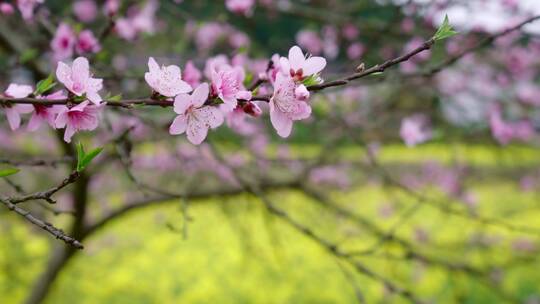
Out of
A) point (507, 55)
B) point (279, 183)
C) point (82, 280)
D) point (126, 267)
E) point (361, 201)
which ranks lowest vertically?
point (82, 280)

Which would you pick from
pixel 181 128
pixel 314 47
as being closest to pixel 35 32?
pixel 181 128

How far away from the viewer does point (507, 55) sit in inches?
157

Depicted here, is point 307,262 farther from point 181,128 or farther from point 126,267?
point 181,128

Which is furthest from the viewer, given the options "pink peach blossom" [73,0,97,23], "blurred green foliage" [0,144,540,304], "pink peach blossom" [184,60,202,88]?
"blurred green foliage" [0,144,540,304]

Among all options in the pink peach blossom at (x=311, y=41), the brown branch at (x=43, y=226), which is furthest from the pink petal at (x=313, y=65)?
the pink peach blossom at (x=311, y=41)

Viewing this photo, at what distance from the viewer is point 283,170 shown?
462cm

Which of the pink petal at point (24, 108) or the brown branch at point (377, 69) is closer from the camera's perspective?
the brown branch at point (377, 69)

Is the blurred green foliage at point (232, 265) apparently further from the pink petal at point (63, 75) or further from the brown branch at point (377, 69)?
the brown branch at point (377, 69)

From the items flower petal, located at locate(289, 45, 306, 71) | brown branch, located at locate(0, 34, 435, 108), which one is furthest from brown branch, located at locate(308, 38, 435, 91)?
flower petal, located at locate(289, 45, 306, 71)

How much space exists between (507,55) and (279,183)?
1966 millimetres

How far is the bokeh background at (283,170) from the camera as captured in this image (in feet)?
8.17

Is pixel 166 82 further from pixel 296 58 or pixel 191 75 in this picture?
pixel 191 75

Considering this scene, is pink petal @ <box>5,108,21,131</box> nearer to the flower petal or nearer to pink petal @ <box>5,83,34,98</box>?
pink petal @ <box>5,83,34,98</box>

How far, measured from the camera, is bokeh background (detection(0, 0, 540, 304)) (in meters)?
2.49
